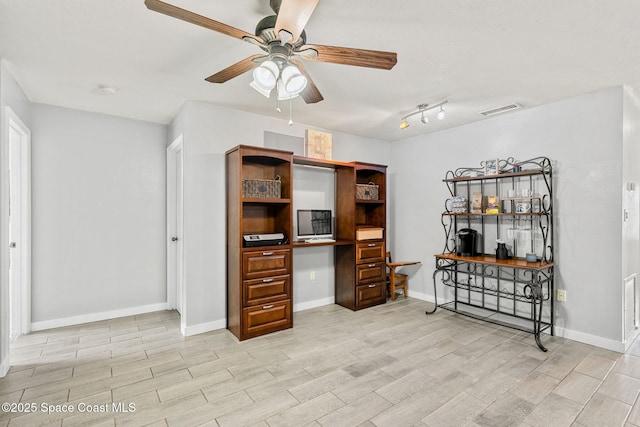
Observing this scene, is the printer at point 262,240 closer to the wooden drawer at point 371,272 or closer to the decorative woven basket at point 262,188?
the decorative woven basket at point 262,188

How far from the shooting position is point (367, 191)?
4.48 meters

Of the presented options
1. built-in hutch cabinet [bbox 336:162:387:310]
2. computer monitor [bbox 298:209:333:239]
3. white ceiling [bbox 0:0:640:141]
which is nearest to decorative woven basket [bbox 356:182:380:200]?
built-in hutch cabinet [bbox 336:162:387:310]

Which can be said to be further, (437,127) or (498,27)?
(437,127)

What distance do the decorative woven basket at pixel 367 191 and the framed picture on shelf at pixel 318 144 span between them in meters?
0.61

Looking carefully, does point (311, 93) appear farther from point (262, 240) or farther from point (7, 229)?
point (7, 229)

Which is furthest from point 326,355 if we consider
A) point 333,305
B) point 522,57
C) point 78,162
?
point 78,162

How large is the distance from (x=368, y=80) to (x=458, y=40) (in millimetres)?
840

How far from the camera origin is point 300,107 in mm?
3602

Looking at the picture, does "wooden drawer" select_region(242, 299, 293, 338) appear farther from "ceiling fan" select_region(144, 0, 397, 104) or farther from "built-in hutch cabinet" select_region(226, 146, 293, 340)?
"ceiling fan" select_region(144, 0, 397, 104)

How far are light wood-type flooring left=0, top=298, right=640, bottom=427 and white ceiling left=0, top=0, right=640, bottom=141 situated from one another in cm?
249

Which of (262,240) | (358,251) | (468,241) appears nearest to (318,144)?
(358,251)

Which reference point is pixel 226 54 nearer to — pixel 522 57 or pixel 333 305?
pixel 522 57

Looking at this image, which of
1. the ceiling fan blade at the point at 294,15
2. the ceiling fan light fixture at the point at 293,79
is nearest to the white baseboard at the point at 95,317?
the ceiling fan light fixture at the point at 293,79

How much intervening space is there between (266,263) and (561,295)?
3130 mm
